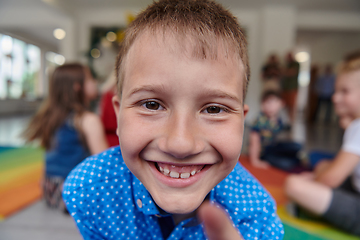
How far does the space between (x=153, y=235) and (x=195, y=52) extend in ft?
1.27

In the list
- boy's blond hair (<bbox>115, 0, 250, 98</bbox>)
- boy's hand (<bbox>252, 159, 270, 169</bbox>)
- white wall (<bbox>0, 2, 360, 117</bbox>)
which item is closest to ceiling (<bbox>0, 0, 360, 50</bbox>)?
white wall (<bbox>0, 2, 360, 117</bbox>)

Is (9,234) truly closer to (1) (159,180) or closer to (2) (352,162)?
(1) (159,180)

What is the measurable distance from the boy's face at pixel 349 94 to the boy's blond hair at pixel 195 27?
3.25 feet

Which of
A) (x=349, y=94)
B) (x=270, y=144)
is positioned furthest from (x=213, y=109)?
(x=270, y=144)

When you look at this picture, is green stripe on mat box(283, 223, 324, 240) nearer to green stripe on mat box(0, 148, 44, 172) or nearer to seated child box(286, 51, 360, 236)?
seated child box(286, 51, 360, 236)

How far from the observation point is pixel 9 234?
41.3 inches

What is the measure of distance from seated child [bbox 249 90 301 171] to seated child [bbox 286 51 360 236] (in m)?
0.93

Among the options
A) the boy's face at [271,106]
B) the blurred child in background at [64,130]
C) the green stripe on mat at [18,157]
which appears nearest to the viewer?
the blurred child in background at [64,130]

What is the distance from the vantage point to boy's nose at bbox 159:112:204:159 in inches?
14.3

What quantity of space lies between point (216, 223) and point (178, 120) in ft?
0.50

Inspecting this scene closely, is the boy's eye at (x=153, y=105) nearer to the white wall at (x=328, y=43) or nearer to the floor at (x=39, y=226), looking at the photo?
the floor at (x=39, y=226)

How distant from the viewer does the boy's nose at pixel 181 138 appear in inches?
14.3

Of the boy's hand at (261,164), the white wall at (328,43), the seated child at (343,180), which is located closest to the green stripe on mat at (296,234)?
the seated child at (343,180)

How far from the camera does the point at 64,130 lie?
1.33 meters
